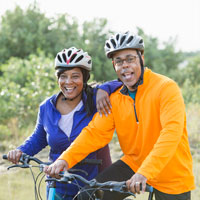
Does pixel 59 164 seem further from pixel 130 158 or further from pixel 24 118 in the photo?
pixel 24 118

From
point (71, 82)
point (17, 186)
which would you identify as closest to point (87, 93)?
point (71, 82)

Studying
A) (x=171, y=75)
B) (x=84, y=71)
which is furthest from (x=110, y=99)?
(x=171, y=75)

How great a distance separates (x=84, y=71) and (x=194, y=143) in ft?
20.4

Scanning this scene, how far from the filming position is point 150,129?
10.2 feet

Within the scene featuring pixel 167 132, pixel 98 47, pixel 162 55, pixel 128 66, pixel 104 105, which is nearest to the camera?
pixel 167 132

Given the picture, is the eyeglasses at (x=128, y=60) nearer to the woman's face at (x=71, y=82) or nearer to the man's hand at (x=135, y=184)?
the woman's face at (x=71, y=82)

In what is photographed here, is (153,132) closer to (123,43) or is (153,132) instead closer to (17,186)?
(123,43)

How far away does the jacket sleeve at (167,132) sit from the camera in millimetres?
2664

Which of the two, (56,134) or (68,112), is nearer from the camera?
(56,134)

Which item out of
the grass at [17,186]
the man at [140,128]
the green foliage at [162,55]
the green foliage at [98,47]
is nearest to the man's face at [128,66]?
the man at [140,128]

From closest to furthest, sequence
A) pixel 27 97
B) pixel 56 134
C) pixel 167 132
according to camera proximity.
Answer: pixel 167 132 → pixel 56 134 → pixel 27 97

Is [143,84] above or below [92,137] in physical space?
Answer: above

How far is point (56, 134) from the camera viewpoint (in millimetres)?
3576

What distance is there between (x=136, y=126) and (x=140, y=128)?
5 centimetres
